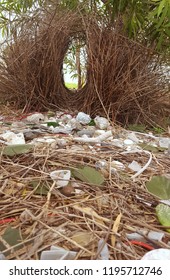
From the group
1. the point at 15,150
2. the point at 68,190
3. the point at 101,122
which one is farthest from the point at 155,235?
the point at 101,122

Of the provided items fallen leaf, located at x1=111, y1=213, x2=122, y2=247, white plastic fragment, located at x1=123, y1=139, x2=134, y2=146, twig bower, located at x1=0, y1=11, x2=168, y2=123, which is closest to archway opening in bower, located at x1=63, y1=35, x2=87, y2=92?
twig bower, located at x1=0, y1=11, x2=168, y2=123

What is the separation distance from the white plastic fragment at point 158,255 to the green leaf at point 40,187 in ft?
0.90

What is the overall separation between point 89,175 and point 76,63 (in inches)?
57.8

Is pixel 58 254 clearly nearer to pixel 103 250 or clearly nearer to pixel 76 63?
pixel 103 250

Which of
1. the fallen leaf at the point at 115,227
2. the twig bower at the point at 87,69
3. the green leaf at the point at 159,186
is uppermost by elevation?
the twig bower at the point at 87,69

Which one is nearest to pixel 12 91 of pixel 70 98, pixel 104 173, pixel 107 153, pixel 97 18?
pixel 70 98

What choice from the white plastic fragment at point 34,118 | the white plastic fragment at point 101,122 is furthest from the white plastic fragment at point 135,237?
the white plastic fragment at point 34,118

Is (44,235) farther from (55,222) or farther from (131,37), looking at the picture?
(131,37)

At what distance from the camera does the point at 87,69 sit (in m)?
1.83

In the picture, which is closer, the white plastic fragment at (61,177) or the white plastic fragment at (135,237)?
the white plastic fragment at (135,237)

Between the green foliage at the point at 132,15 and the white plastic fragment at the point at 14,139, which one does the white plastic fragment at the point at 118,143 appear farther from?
the green foliage at the point at 132,15

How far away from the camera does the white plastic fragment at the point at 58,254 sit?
57 cm

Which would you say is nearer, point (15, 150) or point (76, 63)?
point (15, 150)
